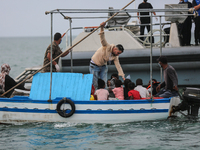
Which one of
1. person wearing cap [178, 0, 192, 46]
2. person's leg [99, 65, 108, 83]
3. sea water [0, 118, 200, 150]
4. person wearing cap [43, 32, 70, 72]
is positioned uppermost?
person wearing cap [178, 0, 192, 46]

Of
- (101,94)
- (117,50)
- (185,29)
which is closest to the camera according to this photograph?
(101,94)

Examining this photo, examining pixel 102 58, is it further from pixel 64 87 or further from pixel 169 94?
pixel 169 94

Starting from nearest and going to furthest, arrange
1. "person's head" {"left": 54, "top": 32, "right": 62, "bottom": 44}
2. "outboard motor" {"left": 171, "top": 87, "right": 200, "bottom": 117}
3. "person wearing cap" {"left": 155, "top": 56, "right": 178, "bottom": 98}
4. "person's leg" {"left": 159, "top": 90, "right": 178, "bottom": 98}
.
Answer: "outboard motor" {"left": 171, "top": 87, "right": 200, "bottom": 117} → "person wearing cap" {"left": 155, "top": 56, "right": 178, "bottom": 98} → "person's leg" {"left": 159, "top": 90, "right": 178, "bottom": 98} → "person's head" {"left": 54, "top": 32, "right": 62, "bottom": 44}

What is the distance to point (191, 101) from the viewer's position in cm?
622

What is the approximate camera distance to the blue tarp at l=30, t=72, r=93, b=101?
652 centimetres

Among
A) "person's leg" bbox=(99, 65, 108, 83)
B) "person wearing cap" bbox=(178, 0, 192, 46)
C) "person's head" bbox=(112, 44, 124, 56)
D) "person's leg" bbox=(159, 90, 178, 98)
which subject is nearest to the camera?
"person's leg" bbox=(159, 90, 178, 98)

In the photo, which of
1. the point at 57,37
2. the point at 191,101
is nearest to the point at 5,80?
the point at 57,37

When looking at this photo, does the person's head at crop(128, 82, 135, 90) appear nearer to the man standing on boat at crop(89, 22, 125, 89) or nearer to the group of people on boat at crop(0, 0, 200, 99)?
the group of people on boat at crop(0, 0, 200, 99)

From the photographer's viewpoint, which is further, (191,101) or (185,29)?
(185,29)

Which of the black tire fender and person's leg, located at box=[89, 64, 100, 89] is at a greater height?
person's leg, located at box=[89, 64, 100, 89]

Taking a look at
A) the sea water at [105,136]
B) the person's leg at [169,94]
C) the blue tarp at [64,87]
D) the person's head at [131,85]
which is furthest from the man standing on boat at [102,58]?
the sea water at [105,136]

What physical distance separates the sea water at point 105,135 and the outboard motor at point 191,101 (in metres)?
0.29

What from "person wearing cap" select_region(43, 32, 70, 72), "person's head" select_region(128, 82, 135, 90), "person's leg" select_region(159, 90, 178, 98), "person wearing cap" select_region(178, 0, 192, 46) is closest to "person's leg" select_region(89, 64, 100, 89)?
"person wearing cap" select_region(43, 32, 70, 72)

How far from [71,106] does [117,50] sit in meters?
1.49
